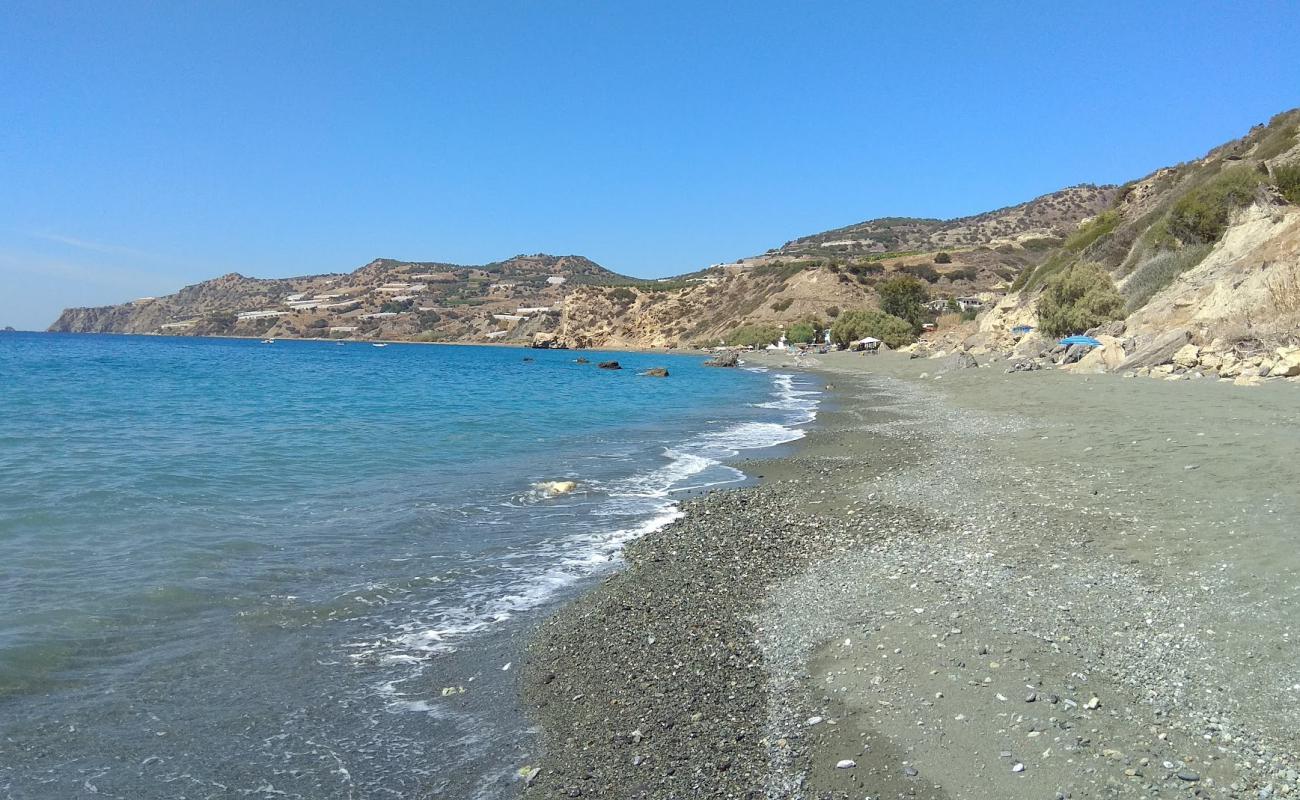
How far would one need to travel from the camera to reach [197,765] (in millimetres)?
5523

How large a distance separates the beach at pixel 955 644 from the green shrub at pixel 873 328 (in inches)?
2637

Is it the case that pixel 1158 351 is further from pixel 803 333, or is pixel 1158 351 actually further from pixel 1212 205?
pixel 803 333

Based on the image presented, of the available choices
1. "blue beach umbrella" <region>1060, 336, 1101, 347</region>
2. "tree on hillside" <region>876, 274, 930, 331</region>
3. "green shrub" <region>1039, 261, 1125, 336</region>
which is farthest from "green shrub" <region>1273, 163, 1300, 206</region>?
"tree on hillside" <region>876, 274, 930, 331</region>

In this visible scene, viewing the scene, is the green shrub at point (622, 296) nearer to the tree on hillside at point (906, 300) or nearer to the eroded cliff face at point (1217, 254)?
the tree on hillside at point (906, 300)

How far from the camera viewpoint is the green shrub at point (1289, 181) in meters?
36.4

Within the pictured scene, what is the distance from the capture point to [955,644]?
21.3ft

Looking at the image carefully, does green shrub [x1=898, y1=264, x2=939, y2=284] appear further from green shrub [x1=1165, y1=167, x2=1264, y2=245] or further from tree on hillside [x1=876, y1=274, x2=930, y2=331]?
green shrub [x1=1165, y1=167, x2=1264, y2=245]

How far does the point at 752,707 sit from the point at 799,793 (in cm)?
117

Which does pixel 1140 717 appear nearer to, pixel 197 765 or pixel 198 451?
pixel 197 765

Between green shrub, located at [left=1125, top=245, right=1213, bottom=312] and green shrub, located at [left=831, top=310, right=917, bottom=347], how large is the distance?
34084 mm

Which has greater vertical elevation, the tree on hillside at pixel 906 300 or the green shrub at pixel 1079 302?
the tree on hillside at pixel 906 300

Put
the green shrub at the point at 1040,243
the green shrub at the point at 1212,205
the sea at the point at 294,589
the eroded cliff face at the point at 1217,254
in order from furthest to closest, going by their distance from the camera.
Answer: the green shrub at the point at 1040,243 < the green shrub at the point at 1212,205 < the eroded cliff face at the point at 1217,254 < the sea at the point at 294,589

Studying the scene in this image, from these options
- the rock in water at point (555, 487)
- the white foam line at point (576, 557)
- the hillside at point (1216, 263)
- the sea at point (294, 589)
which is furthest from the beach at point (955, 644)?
the hillside at point (1216, 263)

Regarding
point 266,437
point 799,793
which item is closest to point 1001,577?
point 799,793
